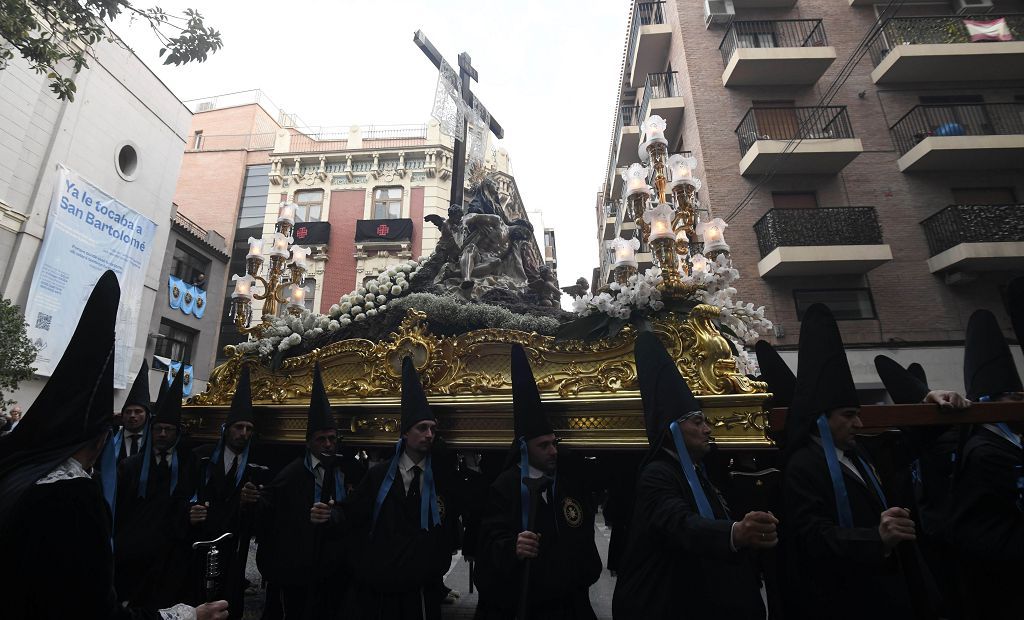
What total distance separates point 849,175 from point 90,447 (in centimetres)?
1326

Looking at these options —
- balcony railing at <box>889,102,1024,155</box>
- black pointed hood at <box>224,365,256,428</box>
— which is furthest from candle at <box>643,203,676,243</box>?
balcony railing at <box>889,102,1024,155</box>

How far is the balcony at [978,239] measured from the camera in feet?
29.5

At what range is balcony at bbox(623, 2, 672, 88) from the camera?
13.2 meters

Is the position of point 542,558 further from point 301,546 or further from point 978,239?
point 978,239

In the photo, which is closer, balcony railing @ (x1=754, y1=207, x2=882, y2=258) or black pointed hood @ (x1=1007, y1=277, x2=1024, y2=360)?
black pointed hood @ (x1=1007, y1=277, x2=1024, y2=360)

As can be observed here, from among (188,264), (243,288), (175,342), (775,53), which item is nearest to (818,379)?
(243,288)

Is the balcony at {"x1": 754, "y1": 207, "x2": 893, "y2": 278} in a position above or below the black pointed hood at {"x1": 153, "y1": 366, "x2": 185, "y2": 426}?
above

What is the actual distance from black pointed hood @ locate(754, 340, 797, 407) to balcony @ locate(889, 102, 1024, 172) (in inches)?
386

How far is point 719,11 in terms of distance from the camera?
1219cm

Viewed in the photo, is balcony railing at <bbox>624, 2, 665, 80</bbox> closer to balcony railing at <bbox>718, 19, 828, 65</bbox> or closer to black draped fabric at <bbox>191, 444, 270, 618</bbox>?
balcony railing at <bbox>718, 19, 828, 65</bbox>

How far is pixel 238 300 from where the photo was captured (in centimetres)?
459

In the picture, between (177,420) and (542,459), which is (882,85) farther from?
(177,420)

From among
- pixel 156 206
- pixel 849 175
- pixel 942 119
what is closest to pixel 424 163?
pixel 156 206

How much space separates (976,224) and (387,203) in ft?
49.6
